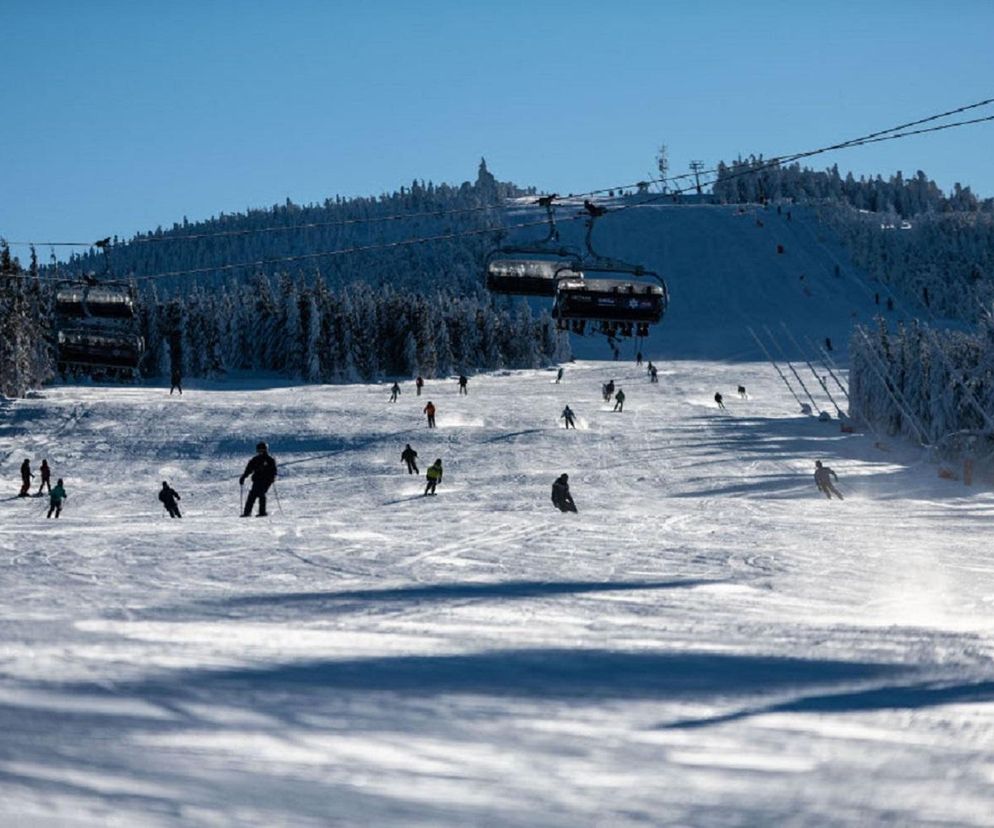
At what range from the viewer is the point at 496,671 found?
7.48 meters

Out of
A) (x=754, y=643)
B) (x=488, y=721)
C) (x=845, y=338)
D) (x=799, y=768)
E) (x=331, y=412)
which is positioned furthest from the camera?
(x=845, y=338)

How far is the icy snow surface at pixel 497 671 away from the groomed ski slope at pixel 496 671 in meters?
0.03

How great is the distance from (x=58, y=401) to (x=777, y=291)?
13673 centimetres

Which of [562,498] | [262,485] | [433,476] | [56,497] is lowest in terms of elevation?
[562,498]

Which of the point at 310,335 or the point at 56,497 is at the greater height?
the point at 310,335

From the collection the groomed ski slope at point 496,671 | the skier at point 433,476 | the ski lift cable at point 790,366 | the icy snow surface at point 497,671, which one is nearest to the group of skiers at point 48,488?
the icy snow surface at point 497,671

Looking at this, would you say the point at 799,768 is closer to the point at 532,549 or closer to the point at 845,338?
the point at 532,549

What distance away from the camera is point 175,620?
8.83 m

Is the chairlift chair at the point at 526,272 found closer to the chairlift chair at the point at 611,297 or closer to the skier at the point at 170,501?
the chairlift chair at the point at 611,297

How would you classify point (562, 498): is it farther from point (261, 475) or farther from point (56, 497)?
point (56, 497)

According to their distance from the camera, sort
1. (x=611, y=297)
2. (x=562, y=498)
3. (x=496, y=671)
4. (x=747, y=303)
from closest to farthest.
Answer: (x=496, y=671) → (x=611, y=297) → (x=562, y=498) → (x=747, y=303)

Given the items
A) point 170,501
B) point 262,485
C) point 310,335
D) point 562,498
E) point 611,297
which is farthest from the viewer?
point 310,335

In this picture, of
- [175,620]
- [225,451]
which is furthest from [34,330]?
[175,620]

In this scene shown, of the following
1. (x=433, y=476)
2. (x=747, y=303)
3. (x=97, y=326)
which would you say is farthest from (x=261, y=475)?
(x=747, y=303)
